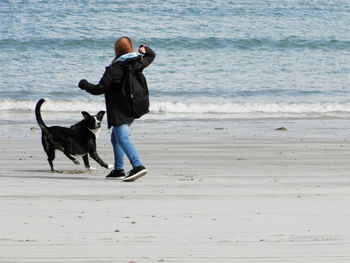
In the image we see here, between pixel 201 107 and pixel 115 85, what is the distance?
9.78m

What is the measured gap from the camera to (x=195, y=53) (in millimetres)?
28547

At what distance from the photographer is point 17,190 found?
25.2ft

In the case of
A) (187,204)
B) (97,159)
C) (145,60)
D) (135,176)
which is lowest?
(97,159)

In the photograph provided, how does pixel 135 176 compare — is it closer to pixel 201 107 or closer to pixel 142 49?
pixel 142 49

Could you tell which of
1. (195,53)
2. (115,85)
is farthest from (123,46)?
(195,53)

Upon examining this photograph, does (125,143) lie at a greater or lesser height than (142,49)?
lesser

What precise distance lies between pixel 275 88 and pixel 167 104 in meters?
4.13

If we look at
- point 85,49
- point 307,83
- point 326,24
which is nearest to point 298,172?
point 307,83

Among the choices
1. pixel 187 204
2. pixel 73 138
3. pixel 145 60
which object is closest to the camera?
pixel 187 204

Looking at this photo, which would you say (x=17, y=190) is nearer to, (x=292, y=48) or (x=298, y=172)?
(x=298, y=172)

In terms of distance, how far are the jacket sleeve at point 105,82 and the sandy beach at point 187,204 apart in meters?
0.90

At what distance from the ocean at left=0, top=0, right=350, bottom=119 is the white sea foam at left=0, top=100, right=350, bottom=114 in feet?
0.07

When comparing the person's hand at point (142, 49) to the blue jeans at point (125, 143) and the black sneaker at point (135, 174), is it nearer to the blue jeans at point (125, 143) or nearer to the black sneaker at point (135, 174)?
the blue jeans at point (125, 143)

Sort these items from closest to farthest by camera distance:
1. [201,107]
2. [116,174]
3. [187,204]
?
[187,204] < [116,174] < [201,107]
